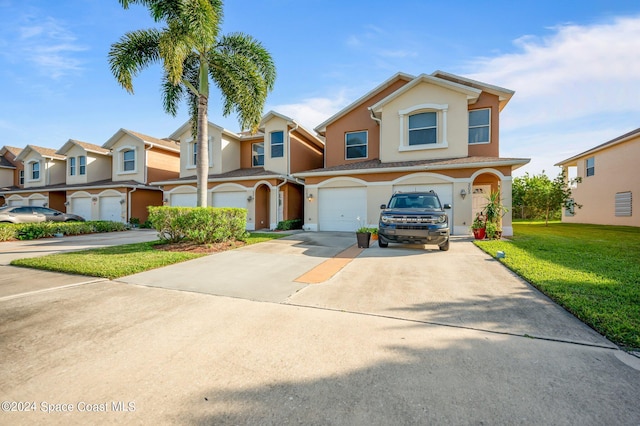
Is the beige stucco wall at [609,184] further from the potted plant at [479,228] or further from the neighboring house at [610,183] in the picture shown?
the potted plant at [479,228]

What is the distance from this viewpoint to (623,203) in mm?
18453

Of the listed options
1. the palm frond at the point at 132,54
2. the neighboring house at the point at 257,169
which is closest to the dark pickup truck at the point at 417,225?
the neighboring house at the point at 257,169

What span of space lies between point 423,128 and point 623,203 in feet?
51.9

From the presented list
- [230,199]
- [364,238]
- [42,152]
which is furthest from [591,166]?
[42,152]

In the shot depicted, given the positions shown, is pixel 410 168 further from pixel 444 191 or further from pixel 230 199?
pixel 230 199

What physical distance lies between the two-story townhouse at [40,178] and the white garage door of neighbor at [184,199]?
42.1 feet

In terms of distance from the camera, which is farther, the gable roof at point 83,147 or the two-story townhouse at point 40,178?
the two-story townhouse at point 40,178

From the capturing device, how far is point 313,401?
2.24 m

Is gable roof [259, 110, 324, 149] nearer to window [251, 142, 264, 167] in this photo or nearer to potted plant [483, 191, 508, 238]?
window [251, 142, 264, 167]

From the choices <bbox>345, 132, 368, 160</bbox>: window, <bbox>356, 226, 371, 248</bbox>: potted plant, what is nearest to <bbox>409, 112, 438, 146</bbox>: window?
<bbox>345, 132, 368, 160</bbox>: window

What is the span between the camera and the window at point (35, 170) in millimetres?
25719

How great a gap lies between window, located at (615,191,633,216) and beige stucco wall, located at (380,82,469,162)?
45.2 ft

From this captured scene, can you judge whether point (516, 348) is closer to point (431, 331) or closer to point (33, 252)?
point (431, 331)

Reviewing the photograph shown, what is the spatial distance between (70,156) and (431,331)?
31672mm
